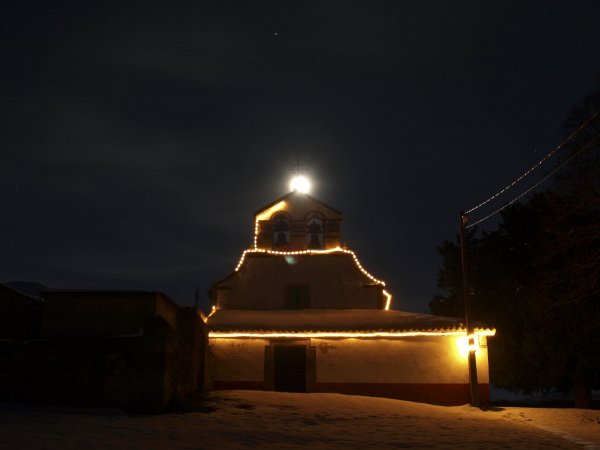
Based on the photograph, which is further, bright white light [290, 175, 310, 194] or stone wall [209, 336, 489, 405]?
bright white light [290, 175, 310, 194]

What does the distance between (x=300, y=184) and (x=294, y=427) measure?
16652 millimetres

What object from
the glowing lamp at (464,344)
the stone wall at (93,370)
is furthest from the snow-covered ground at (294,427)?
the glowing lamp at (464,344)

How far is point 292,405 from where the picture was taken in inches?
700

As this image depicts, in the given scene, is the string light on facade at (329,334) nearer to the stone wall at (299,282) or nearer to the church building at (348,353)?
the church building at (348,353)

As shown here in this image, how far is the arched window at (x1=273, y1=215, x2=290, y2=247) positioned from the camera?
28031mm

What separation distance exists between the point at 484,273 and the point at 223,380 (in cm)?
2002

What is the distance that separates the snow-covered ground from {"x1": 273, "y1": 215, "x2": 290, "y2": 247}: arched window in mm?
9617

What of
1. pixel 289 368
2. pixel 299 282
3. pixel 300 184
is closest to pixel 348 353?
pixel 289 368

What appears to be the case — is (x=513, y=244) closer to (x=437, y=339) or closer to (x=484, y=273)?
(x=484, y=273)

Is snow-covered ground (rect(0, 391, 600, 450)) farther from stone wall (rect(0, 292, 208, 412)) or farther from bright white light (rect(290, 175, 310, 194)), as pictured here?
bright white light (rect(290, 175, 310, 194))

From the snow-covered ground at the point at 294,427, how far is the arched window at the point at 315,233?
A: 944 cm

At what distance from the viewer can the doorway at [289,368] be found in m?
22.8

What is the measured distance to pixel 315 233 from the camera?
28.1m

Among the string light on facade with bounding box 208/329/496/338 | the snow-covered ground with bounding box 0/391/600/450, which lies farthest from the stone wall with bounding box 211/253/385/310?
the snow-covered ground with bounding box 0/391/600/450
